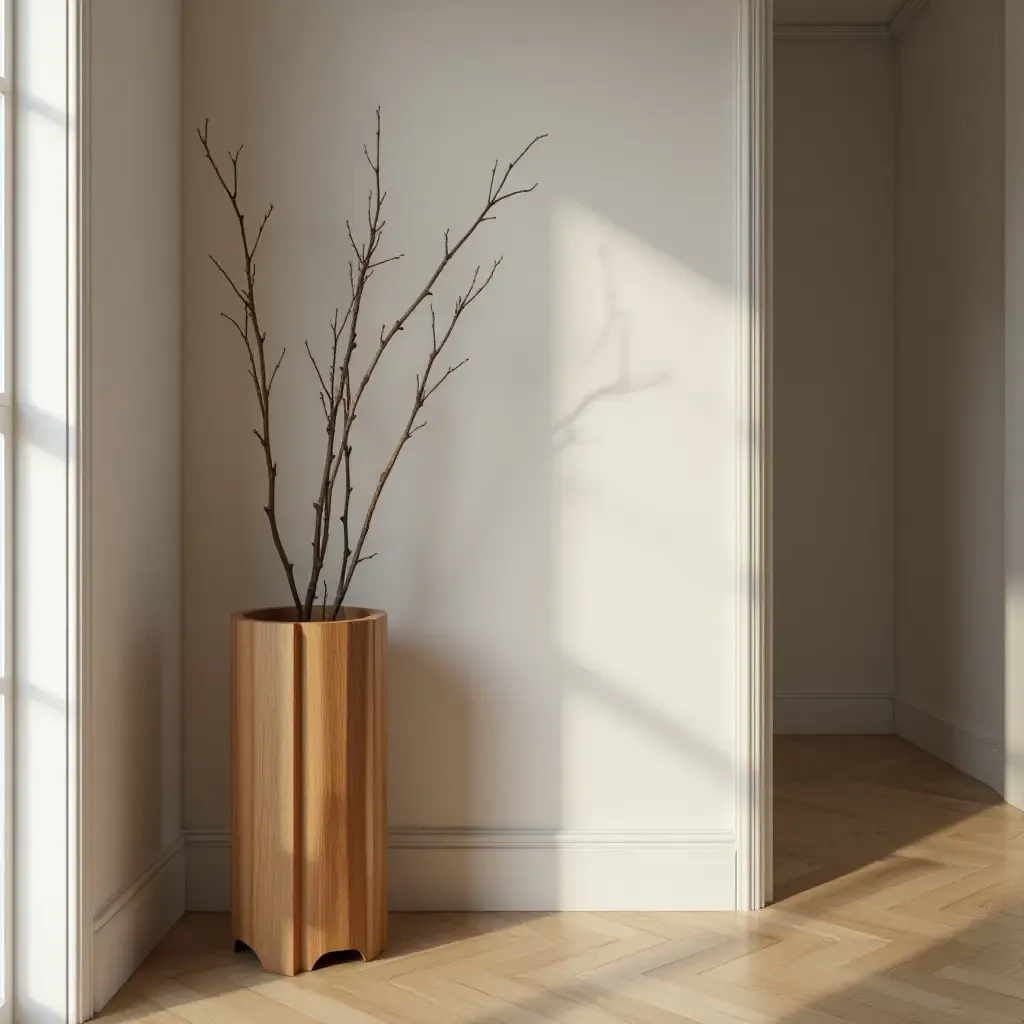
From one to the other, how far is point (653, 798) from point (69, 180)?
5.75 ft

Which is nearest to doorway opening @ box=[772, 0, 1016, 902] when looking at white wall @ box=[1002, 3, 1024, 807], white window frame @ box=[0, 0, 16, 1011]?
white wall @ box=[1002, 3, 1024, 807]

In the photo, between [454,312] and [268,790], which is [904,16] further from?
[268,790]

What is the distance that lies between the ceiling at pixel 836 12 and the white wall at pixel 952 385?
0.41 ft

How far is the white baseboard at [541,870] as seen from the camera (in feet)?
8.50

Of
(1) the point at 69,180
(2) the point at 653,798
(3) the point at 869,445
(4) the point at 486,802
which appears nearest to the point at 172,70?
(1) the point at 69,180

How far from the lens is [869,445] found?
15.0 ft

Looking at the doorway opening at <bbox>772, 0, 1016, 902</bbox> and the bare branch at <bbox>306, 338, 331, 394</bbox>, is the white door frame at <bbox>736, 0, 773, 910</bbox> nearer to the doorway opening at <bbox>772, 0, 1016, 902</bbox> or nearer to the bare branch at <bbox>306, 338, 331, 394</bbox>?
the bare branch at <bbox>306, 338, 331, 394</bbox>

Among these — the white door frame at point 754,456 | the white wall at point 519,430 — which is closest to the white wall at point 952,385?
the white door frame at point 754,456

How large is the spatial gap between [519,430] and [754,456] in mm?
533

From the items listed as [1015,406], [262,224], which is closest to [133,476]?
[262,224]

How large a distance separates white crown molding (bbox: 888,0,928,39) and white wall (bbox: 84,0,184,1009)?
293cm

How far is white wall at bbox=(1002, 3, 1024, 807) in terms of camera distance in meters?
3.44

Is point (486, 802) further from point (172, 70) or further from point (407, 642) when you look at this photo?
point (172, 70)

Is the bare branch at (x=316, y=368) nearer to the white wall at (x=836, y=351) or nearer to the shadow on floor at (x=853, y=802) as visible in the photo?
the shadow on floor at (x=853, y=802)
